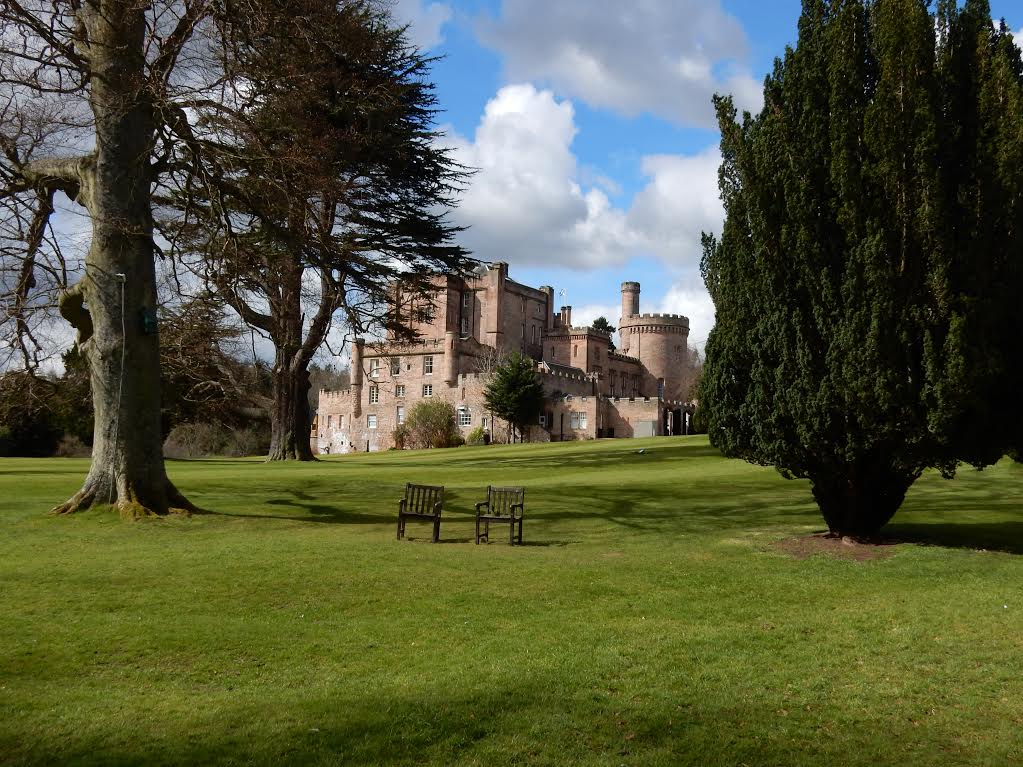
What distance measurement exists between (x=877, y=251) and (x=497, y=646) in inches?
291

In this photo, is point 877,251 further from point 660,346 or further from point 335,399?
point 660,346

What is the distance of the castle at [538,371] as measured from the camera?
6294cm

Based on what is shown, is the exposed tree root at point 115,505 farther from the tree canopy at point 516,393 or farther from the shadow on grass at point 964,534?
the tree canopy at point 516,393

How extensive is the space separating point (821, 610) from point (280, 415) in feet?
85.2

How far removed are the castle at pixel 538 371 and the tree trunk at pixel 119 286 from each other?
32278 mm

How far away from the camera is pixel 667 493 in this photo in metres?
20.2

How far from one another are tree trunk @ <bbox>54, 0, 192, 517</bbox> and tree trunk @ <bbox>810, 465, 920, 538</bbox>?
10315mm

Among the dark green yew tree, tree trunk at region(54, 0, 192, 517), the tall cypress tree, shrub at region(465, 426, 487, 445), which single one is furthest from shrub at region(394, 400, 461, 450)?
the tall cypress tree

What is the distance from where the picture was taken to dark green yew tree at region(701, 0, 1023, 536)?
37.3 feet

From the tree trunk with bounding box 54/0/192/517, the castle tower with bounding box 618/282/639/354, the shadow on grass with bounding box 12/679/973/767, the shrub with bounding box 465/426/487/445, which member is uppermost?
the castle tower with bounding box 618/282/639/354

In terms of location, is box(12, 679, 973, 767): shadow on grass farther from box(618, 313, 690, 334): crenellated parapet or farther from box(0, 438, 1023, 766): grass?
box(618, 313, 690, 334): crenellated parapet

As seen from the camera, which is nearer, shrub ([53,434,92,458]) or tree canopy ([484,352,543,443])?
shrub ([53,434,92,458])

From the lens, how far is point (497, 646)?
24.6 feet

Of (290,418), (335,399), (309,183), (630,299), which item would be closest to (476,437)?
(335,399)
